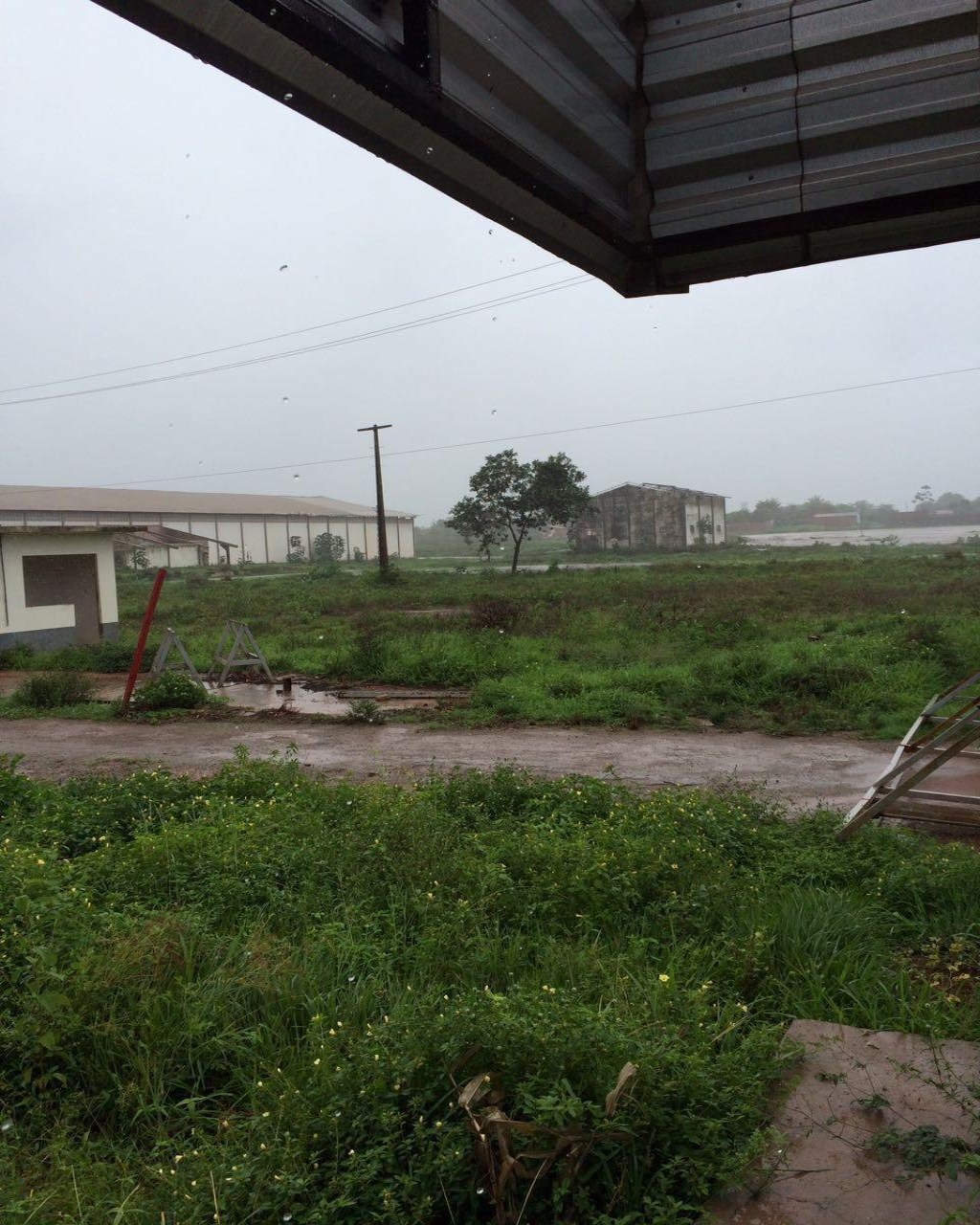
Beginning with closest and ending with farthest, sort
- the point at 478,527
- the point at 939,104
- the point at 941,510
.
Answer: the point at 939,104
the point at 478,527
the point at 941,510

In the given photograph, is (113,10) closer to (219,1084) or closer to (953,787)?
(219,1084)

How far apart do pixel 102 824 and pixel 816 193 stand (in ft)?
16.4

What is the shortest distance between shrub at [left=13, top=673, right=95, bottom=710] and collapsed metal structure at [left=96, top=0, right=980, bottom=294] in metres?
11.3

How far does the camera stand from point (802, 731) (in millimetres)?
9586

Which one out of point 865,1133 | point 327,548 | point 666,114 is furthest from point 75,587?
point 327,548

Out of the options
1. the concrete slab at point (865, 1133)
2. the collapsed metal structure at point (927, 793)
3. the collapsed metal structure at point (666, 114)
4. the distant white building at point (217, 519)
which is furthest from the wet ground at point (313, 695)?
the distant white building at point (217, 519)

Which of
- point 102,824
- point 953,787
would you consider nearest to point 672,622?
point 953,787

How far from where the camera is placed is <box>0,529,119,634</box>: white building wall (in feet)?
58.8

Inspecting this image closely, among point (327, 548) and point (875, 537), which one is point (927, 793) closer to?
point (327, 548)

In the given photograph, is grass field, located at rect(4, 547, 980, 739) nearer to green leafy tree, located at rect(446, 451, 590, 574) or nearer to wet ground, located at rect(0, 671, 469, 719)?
wet ground, located at rect(0, 671, 469, 719)

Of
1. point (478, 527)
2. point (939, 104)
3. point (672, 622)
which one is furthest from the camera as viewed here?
point (478, 527)

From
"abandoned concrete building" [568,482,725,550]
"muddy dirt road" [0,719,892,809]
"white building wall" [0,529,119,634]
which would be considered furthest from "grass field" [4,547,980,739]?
"abandoned concrete building" [568,482,725,550]

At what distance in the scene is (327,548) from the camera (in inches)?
2222

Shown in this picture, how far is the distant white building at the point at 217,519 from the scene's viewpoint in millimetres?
42000
